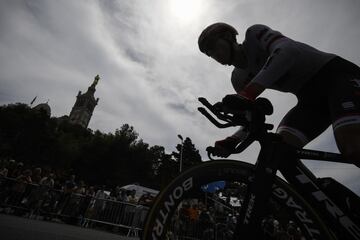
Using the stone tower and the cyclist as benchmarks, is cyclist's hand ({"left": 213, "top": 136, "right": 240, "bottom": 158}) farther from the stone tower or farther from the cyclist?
the stone tower

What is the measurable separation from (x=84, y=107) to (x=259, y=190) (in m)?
134

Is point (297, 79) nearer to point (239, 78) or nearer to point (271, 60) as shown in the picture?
point (271, 60)

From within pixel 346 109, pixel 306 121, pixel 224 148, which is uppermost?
pixel 306 121

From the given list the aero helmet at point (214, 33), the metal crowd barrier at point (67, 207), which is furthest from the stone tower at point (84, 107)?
the aero helmet at point (214, 33)

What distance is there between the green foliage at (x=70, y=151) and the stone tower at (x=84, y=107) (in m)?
65.4

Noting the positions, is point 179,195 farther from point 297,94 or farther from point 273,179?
point 297,94

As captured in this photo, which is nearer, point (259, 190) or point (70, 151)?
point (259, 190)

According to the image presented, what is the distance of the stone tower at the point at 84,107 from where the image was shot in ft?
402

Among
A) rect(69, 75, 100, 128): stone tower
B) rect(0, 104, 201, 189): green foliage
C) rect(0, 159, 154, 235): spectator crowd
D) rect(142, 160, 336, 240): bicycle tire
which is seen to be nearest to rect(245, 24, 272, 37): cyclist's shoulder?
rect(142, 160, 336, 240): bicycle tire

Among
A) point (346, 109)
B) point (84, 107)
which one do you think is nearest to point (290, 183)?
point (346, 109)

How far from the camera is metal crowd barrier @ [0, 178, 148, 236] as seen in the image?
10102 millimetres

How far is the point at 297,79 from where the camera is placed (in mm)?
2109

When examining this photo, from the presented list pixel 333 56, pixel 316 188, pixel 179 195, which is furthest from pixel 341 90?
pixel 179 195

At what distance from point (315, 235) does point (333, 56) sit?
1363mm
